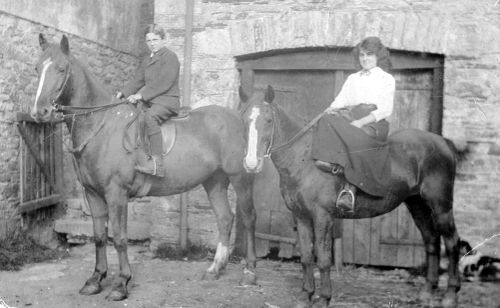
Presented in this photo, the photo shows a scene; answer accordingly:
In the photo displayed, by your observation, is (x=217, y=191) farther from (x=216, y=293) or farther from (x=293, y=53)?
(x=293, y=53)

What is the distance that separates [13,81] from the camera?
23.7ft

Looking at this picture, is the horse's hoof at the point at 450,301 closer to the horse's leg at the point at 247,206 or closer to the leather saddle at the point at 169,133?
the horse's leg at the point at 247,206

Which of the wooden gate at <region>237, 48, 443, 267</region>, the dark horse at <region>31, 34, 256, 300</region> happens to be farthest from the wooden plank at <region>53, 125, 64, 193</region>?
the wooden gate at <region>237, 48, 443, 267</region>

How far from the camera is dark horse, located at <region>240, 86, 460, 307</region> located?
5016mm

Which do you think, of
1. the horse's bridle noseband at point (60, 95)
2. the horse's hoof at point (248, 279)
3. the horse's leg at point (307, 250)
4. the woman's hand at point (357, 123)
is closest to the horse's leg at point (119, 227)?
the horse's bridle noseband at point (60, 95)

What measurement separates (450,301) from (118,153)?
12.7 ft

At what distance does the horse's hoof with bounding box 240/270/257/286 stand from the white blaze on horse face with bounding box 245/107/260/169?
2.08 meters

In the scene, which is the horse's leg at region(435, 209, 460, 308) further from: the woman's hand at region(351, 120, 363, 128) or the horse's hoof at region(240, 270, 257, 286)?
the horse's hoof at region(240, 270, 257, 286)

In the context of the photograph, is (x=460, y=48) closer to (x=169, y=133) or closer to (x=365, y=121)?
(x=365, y=121)

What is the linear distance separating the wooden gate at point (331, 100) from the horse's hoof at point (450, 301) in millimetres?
1433

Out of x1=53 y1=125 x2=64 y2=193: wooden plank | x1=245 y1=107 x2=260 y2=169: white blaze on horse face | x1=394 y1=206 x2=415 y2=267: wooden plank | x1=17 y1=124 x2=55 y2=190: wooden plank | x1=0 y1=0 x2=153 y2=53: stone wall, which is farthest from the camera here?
x1=53 y1=125 x2=64 y2=193: wooden plank

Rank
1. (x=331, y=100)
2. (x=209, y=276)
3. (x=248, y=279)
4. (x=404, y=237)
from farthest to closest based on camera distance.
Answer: (x=331, y=100) < (x=404, y=237) < (x=209, y=276) < (x=248, y=279)

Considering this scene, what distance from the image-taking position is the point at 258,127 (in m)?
4.88

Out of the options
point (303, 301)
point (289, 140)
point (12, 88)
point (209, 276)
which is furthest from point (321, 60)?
point (12, 88)
